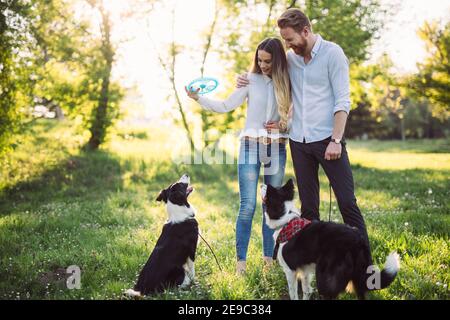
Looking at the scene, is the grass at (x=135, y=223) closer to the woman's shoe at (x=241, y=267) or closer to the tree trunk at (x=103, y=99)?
the woman's shoe at (x=241, y=267)

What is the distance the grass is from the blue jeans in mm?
505

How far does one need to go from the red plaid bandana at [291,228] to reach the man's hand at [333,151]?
0.70m

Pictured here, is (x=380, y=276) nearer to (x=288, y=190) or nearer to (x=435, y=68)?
(x=288, y=190)

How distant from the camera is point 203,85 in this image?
5.21 metres

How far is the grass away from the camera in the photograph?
4.66 m

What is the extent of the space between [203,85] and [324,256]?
2.62 m

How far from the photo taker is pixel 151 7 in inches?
581

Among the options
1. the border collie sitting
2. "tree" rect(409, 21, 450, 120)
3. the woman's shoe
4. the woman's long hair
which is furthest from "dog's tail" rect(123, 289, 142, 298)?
"tree" rect(409, 21, 450, 120)

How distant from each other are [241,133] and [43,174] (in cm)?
936

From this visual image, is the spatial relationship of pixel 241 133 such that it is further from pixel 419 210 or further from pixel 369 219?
pixel 419 210

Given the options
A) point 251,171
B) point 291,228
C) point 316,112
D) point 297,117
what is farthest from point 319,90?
point 291,228

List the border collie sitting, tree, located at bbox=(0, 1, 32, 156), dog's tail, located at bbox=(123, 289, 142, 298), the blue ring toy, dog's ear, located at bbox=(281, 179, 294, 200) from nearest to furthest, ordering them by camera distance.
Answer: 1. the border collie sitting
2. dog's tail, located at bbox=(123, 289, 142, 298)
3. dog's ear, located at bbox=(281, 179, 294, 200)
4. the blue ring toy
5. tree, located at bbox=(0, 1, 32, 156)

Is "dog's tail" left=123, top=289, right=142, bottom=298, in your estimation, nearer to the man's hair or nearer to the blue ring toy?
the blue ring toy

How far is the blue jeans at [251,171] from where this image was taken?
15.9 ft
